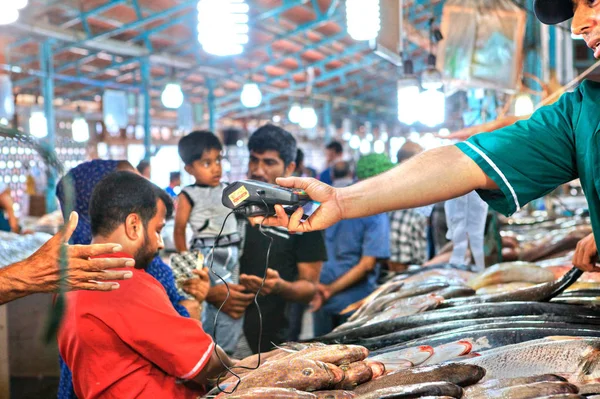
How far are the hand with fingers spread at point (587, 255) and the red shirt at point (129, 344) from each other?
158 cm

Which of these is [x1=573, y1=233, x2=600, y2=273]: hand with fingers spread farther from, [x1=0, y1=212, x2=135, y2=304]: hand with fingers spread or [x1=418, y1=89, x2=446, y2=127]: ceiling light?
[x1=418, y1=89, x2=446, y2=127]: ceiling light

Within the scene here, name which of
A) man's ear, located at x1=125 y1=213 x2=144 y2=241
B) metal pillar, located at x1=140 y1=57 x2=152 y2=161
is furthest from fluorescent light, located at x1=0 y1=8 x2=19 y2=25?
metal pillar, located at x1=140 y1=57 x2=152 y2=161

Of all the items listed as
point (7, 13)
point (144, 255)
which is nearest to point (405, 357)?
point (144, 255)

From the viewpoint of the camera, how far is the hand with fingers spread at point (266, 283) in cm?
353

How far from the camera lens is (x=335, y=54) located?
21828 millimetres

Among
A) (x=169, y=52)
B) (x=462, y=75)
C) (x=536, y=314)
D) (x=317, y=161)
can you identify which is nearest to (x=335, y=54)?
(x=169, y=52)

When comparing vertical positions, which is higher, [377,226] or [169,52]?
[169,52]

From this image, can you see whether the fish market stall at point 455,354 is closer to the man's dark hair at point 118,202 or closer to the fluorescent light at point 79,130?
the man's dark hair at point 118,202

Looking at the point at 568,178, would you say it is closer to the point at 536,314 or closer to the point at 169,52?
the point at 536,314

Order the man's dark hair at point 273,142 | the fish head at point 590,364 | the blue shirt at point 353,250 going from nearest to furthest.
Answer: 1. the fish head at point 590,364
2. the man's dark hair at point 273,142
3. the blue shirt at point 353,250

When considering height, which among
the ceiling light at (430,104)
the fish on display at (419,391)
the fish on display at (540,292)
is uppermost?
the ceiling light at (430,104)

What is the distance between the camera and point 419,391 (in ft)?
5.82

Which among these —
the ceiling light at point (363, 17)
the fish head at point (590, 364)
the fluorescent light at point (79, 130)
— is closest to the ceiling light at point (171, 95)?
the fluorescent light at point (79, 130)

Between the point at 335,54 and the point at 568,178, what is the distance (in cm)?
2020
